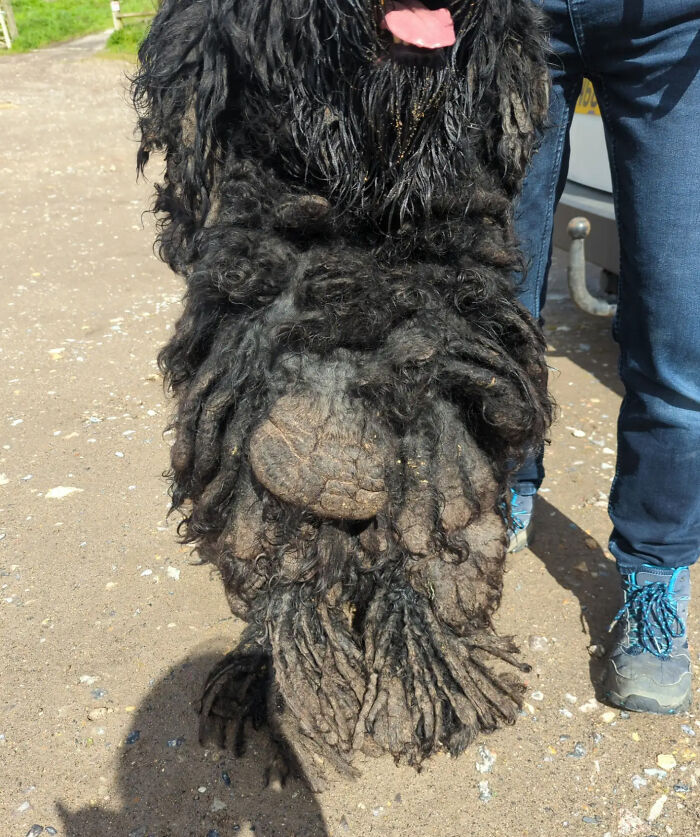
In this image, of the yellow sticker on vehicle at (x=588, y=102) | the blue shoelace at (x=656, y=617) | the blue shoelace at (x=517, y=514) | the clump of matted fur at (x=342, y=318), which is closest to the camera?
the clump of matted fur at (x=342, y=318)

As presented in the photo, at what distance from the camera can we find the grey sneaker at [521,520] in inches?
108

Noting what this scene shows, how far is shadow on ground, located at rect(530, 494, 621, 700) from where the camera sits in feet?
8.12

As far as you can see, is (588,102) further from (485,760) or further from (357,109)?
(485,760)

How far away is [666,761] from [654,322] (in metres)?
1.14

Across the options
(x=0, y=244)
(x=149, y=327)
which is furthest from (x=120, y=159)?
(x=149, y=327)

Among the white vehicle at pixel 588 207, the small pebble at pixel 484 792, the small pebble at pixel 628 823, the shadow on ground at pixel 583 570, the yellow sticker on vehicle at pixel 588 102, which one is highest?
the yellow sticker on vehicle at pixel 588 102

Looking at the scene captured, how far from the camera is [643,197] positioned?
1.97m

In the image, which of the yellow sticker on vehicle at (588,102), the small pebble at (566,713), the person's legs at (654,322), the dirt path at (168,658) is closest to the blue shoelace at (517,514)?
the dirt path at (168,658)

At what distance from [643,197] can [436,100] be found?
2.09ft

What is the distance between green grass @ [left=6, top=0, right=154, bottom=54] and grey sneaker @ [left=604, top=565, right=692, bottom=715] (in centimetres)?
1932

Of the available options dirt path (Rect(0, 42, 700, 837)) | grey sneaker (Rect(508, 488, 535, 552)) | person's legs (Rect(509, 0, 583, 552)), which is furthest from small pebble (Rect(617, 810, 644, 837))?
grey sneaker (Rect(508, 488, 535, 552))

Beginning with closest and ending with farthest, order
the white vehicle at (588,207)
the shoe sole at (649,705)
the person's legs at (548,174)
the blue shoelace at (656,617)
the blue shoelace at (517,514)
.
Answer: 1. the person's legs at (548,174)
2. the shoe sole at (649,705)
3. the blue shoelace at (656,617)
4. the blue shoelace at (517,514)
5. the white vehicle at (588,207)

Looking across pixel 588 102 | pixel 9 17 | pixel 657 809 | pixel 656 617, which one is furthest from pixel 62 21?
pixel 657 809

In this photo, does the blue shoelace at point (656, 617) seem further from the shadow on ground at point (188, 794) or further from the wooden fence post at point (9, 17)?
the wooden fence post at point (9, 17)
